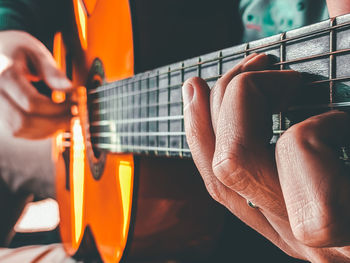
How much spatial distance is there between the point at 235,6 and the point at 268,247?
0.56 meters

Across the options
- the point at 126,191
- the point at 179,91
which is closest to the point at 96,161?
the point at 126,191

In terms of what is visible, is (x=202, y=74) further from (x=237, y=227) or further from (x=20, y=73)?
(x=20, y=73)

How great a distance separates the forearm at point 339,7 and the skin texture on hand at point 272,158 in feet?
0.88

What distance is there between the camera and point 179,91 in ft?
1.65

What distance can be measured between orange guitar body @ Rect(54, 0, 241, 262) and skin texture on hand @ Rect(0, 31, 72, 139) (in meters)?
0.08

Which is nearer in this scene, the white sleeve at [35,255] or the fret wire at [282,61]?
the fret wire at [282,61]

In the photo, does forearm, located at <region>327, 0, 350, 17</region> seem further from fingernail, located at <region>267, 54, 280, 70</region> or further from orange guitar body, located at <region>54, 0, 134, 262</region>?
orange guitar body, located at <region>54, 0, 134, 262</region>

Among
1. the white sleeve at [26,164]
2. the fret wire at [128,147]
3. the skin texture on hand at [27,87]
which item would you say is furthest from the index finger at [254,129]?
the white sleeve at [26,164]

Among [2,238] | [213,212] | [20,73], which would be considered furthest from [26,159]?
[213,212]

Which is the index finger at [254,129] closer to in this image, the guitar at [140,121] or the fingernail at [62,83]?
the guitar at [140,121]

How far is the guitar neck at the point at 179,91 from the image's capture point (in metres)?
0.28

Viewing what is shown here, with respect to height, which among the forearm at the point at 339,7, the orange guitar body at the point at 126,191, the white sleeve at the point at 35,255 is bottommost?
the white sleeve at the point at 35,255

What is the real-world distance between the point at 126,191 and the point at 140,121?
0.18 m

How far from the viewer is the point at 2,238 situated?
4.40ft
